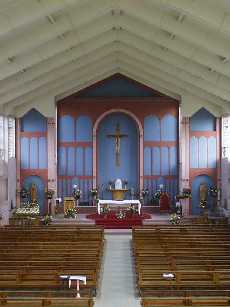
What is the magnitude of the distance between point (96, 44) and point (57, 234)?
7.39 metres

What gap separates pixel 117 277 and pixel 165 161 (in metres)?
13.6

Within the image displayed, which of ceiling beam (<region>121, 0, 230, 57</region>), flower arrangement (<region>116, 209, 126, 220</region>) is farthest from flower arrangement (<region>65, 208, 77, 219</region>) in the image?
ceiling beam (<region>121, 0, 230, 57</region>)

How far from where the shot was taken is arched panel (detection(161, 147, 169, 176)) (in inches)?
1040

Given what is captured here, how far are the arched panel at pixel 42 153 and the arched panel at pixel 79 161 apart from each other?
1.74 metres

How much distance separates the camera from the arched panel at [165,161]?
26.4 metres

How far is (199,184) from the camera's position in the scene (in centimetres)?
2586

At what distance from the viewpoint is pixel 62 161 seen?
26406 mm

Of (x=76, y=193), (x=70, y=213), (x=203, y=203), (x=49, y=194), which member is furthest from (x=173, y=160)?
(x=49, y=194)

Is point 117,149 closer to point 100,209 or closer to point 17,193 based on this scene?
point 100,209

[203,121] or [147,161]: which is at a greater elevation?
[203,121]

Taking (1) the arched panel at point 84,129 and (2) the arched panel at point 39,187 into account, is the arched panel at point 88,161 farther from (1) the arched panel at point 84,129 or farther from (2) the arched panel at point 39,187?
(2) the arched panel at point 39,187

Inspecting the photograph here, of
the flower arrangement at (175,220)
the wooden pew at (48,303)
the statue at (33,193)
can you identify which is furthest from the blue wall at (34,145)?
the wooden pew at (48,303)

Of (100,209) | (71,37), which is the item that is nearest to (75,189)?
(100,209)

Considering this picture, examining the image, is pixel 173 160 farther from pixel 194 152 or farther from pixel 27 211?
pixel 27 211
